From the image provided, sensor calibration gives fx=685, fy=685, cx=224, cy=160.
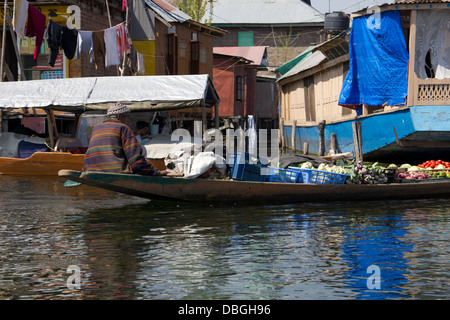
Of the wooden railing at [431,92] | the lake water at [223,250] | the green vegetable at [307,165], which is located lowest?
the lake water at [223,250]

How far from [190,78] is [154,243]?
9.88 meters

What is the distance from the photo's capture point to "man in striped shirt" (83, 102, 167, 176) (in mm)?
10461

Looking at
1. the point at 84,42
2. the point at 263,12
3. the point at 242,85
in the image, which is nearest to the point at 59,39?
the point at 84,42

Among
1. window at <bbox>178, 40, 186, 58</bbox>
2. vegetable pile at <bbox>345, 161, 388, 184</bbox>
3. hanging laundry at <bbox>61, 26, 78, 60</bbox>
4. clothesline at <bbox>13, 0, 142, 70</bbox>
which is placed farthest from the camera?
window at <bbox>178, 40, 186, 58</bbox>

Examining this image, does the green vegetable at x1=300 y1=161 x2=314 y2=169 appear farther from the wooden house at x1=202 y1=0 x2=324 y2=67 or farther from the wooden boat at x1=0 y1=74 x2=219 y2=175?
the wooden house at x1=202 y1=0 x2=324 y2=67

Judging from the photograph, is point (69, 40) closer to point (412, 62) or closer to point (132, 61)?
point (132, 61)

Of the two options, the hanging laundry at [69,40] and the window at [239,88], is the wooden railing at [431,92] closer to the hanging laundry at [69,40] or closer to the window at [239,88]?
the hanging laundry at [69,40]

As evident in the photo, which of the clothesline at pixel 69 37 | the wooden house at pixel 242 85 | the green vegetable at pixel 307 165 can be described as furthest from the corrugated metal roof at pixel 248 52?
the green vegetable at pixel 307 165

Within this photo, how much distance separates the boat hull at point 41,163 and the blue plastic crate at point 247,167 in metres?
7.16

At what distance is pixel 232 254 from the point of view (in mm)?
7844

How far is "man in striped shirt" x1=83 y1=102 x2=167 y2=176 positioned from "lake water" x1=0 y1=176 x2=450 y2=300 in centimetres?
79

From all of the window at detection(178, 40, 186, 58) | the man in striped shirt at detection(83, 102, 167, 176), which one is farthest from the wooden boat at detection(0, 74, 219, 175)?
the window at detection(178, 40, 186, 58)

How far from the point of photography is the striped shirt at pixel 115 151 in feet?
34.3
